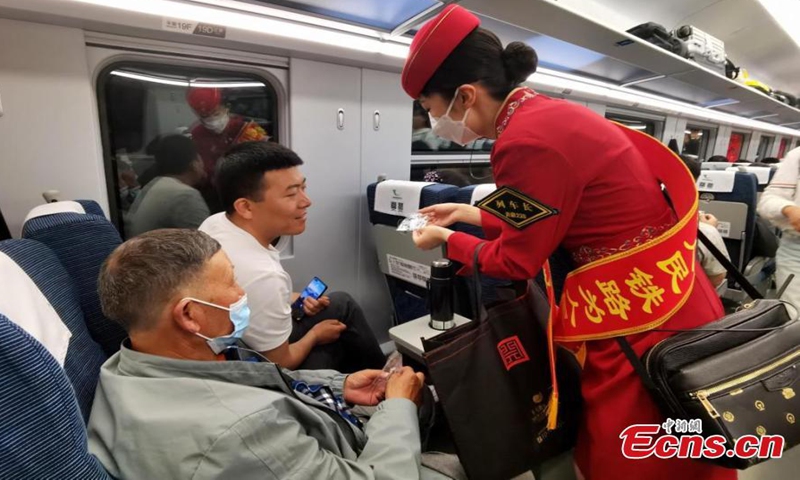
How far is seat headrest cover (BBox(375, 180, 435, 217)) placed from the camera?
241 centimetres

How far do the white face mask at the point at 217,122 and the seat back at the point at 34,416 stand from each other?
1.91m

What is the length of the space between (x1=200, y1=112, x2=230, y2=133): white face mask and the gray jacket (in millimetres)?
1661

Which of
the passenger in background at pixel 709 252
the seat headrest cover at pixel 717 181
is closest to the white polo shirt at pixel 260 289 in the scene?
the passenger in background at pixel 709 252

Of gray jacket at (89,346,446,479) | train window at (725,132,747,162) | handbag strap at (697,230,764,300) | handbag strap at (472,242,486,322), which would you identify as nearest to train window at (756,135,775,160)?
train window at (725,132,747,162)

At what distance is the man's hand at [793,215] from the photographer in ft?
6.95

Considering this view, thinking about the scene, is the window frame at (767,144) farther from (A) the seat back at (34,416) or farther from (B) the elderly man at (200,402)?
(A) the seat back at (34,416)

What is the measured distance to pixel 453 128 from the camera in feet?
4.35

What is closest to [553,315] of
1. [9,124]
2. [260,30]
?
[260,30]

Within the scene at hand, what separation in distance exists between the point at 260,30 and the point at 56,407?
187 cm

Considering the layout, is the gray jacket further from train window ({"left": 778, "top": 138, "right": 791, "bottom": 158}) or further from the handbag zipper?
train window ({"left": 778, "top": 138, "right": 791, "bottom": 158})

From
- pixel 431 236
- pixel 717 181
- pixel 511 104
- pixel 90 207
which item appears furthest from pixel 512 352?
pixel 717 181

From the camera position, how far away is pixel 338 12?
7.20 ft

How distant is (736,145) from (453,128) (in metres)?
10.3

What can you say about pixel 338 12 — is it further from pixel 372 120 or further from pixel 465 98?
pixel 465 98
